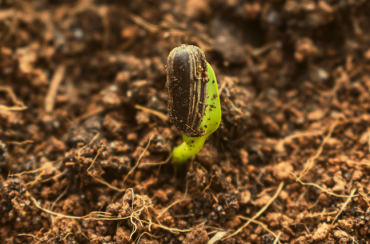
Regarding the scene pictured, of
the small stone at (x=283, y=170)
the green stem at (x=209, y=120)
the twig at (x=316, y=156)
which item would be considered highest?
the green stem at (x=209, y=120)

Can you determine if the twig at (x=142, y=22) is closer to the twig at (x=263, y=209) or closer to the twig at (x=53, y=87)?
the twig at (x=53, y=87)

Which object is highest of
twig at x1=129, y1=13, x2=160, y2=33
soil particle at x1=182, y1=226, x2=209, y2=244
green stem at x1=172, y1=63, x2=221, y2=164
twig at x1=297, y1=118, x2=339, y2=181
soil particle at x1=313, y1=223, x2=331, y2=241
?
twig at x1=129, y1=13, x2=160, y2=33

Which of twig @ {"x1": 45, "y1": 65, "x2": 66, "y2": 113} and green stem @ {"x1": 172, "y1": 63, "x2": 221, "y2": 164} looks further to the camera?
twig @ {"x1": 45, "y1": 65, "x2": 66, "y2": 113}

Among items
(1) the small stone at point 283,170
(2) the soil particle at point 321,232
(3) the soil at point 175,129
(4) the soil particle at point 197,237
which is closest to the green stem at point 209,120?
(3) the soil at point 175,129

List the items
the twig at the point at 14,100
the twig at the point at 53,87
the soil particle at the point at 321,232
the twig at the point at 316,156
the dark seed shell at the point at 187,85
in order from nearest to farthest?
the dark seed shell at the point at 187,85 → the soil particle at the point at 321,232 → the twig at the point at 316,156 → the twig at the point at 14,100 → the twig at the point at 53,87

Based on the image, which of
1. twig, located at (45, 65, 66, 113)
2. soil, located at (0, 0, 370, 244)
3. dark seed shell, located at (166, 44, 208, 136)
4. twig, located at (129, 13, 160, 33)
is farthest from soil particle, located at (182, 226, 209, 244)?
twig, located at (129, 13, 160, 33)

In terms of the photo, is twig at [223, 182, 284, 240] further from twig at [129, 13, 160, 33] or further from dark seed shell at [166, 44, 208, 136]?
twig at [129, 13, 160, 33]

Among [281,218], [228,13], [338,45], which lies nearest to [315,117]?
[338,45]

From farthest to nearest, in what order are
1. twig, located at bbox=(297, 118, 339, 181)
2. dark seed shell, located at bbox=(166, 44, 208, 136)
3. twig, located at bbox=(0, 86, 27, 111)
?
1. twig, located at bbox=(0, 86, 27, 111)
2. twig, located at bbox=(297, 118, 339, 181)
3. dark seed shell, located at bbox=(166, 44, 208, 136)

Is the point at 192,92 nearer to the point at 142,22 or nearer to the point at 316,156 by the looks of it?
the point at 316,156
